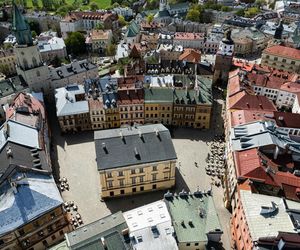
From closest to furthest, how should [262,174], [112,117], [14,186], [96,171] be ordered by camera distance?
[14,186] → [262,174] → [96,171] → [112,117]

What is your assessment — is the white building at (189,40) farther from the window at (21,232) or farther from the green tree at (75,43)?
the window at (21,232)

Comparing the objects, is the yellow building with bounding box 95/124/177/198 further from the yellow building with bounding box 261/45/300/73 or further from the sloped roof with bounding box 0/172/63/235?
the yellow building with bounding box 261/45/300/73

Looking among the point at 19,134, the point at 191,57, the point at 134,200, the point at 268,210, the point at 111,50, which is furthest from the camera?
the point at 111,50

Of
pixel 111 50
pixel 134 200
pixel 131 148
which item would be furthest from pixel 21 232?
pixel 111 50

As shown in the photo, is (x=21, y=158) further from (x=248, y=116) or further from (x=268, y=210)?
(x=248, y=116)

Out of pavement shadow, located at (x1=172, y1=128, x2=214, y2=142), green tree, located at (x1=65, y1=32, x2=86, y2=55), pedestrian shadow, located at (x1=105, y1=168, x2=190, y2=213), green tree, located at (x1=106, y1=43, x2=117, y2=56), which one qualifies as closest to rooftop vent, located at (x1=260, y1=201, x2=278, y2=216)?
pedestrian shadow, located at (x1=105, y1=168, x2=190, y2=213)

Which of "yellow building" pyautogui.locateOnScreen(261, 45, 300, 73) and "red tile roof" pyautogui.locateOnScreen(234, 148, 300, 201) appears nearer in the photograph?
"red tile roof" pyautogui.locateOnScreen(234, 148, 300, 201)

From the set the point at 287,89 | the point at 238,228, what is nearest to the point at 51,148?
the point at 238,228

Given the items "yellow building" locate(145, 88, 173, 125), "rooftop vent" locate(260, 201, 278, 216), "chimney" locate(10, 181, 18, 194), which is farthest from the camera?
"yellow building" locate(145, 88, 173, 125)
